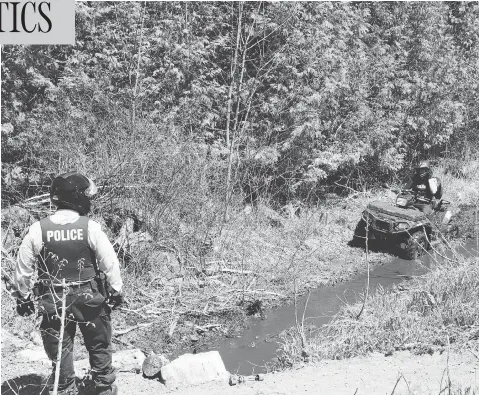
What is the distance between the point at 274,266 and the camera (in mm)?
11266

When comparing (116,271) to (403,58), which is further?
(403,58)

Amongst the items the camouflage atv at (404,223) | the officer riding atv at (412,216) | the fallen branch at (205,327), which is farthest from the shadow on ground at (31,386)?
the officer riding atv at (412,216)

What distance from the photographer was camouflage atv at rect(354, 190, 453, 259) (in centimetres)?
1148

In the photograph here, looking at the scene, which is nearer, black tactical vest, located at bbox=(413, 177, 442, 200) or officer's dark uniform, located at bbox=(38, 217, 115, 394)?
officer's dark uniform, located at bbox=(38, 217, 115, 394)

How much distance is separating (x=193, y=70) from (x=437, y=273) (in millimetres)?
7691

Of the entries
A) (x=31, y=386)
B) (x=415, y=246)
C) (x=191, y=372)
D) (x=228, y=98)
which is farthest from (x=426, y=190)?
(x=31, y=386)

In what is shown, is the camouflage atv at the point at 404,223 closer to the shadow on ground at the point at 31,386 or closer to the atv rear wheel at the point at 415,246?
the atv rear wheel at the point at 415,246

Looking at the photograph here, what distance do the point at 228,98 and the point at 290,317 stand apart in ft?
19.9

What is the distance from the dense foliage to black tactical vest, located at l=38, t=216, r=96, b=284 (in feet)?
16.2

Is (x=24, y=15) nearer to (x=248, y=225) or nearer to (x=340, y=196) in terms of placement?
(x=248, y=225)

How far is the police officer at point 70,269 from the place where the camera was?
4.33m

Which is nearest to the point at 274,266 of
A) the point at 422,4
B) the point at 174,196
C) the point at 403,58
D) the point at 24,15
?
the point at 174,196

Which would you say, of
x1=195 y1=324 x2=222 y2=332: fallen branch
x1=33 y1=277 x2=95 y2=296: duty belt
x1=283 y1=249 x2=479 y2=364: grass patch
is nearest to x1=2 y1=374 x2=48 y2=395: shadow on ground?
x1=33 y1=277 x2=95 y2=296: duty belt

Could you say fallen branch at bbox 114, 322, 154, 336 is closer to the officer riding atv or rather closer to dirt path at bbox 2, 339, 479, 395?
dirt path at bbox 2, 339, 479, 395
